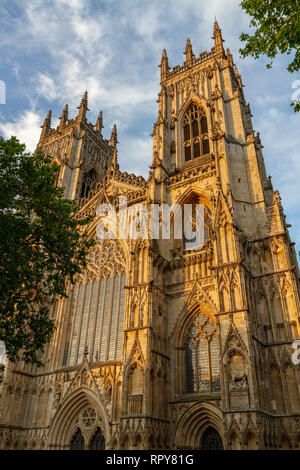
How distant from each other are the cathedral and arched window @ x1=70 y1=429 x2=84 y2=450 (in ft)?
0.15

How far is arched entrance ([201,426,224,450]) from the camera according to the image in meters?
15.9

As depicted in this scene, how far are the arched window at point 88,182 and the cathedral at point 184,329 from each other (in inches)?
230

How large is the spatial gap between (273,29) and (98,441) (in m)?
18.3

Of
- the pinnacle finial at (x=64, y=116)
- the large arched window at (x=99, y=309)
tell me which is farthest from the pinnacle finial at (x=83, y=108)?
the large arched window at (x=99, y=309)

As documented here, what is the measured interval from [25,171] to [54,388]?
1264 cm

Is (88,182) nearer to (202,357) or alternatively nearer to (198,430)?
(202,357)

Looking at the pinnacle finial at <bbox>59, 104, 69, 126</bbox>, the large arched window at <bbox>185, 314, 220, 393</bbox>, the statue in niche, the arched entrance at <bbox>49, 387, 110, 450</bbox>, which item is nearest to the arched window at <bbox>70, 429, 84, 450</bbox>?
the arched entrance at <bbox>49, 387, 110, 450</bbox>

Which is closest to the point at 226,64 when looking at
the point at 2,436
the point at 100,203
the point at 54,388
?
the point at 100,203

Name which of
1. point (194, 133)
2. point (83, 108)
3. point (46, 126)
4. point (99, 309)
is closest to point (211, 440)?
point (99, 309)

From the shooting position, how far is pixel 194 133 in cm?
2788

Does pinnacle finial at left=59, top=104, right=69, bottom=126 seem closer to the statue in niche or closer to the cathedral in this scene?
the cathedral

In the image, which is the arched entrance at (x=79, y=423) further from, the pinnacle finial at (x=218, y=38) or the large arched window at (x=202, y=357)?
the pinnacle finial at (x=218, y=38)

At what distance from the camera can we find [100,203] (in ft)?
88.4

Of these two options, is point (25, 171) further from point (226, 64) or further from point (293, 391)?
point (226, 64)
